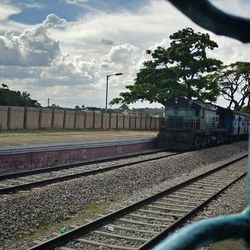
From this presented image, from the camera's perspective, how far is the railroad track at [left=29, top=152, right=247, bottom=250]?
22.1 feet

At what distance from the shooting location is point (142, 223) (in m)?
8.15

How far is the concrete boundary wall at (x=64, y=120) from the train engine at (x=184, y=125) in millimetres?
12946

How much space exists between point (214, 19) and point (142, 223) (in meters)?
7.51

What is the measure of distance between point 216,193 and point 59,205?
4332 mm

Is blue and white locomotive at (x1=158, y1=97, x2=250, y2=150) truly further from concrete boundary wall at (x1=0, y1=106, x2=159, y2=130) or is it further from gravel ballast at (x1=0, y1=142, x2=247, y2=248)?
concrete boundary wall at (x1=0, y1=106, x2=159, y2=130)

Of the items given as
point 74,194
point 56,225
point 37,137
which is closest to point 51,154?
point 74,194

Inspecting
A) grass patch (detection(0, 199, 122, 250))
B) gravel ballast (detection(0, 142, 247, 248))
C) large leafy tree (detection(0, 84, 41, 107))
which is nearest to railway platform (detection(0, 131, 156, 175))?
gravel ballast (detection(0, 142, 247, 248))

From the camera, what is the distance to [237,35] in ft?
3.29

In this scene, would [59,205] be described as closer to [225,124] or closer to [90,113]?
[225,124]

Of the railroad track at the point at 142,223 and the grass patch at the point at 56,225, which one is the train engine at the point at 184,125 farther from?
the grass patch at the point at 56,225

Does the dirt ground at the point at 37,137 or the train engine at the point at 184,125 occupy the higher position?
the train engine at the point at 184,125

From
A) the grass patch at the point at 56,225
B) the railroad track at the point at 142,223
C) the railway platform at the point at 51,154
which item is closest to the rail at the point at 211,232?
the railroad track at the point at 142,223

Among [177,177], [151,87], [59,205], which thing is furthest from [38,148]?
[151,87]

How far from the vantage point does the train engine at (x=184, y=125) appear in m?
27.1
